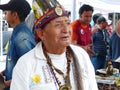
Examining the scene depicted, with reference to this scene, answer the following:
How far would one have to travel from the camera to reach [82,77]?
1.42m

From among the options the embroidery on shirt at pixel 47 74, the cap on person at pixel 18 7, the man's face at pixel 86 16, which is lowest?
the embroidery on shirt at pixel 47 74

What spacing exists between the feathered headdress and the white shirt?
0.13 metres

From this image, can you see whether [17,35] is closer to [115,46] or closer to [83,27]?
[115,46]

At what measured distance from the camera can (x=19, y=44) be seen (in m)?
2.04

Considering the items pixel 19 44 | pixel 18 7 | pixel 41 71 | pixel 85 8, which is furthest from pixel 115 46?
pixel 41 71

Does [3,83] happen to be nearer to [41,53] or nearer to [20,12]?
[20,12]

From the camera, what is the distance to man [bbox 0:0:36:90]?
2041mm

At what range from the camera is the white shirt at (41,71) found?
1330 mm

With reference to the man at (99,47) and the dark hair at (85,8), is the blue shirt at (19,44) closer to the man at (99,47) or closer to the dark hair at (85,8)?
the dark hair at (85,8)

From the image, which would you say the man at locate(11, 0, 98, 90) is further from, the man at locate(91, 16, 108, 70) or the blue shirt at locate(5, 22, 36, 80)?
the man at locate(91, 16, 108, 70)

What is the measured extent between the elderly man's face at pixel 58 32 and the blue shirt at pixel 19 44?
60 centimetres

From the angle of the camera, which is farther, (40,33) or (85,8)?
(85,8)

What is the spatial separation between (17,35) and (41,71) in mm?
780

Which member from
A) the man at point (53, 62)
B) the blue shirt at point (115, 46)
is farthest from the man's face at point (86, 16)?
the man at point (53, 62)
